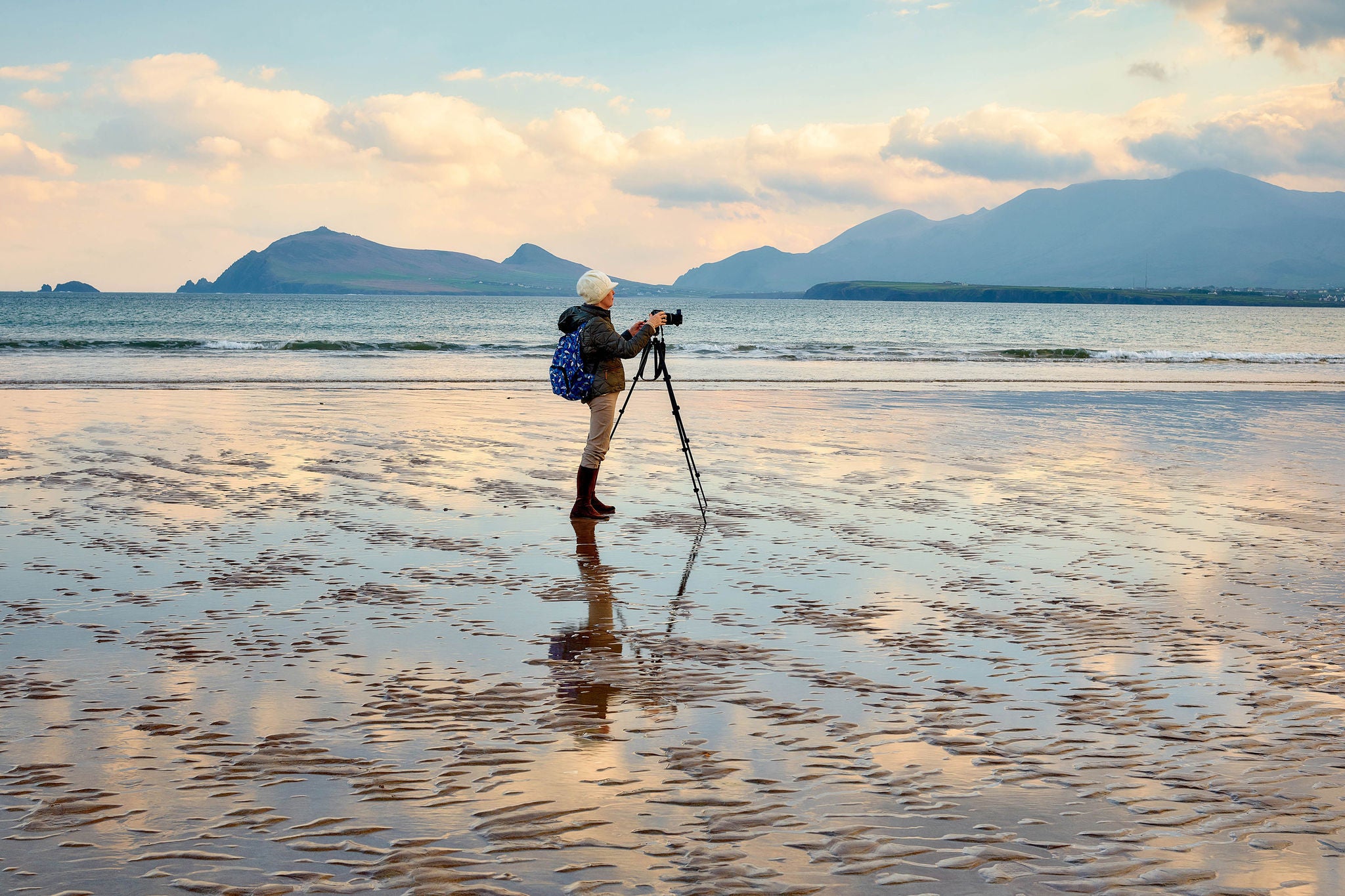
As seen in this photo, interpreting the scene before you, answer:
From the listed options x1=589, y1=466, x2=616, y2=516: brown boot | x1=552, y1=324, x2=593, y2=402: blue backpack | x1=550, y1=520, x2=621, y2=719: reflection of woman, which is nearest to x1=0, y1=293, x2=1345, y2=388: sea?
x1=552, y1=324, x2=593, y2=402: blue backpack

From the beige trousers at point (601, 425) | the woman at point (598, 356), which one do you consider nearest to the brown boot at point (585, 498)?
the woman at point (598, 356)

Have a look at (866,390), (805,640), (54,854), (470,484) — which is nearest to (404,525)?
(470,484)

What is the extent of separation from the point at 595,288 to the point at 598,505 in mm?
1875

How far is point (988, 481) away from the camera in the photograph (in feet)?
36.9

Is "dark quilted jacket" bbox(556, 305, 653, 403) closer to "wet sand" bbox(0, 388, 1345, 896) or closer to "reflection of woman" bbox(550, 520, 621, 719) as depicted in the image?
"wet sand" bbox(0, 388, 1345, 896)

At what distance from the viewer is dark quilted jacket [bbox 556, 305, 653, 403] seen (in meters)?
9.14

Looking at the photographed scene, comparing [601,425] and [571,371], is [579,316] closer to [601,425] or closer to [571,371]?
[571,371]

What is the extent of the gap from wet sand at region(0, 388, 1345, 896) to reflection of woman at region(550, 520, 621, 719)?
1.3 inches

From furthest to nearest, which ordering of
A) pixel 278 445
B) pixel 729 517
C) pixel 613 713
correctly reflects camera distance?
pixel 278 445, pixel 729 517, pixel 613 713

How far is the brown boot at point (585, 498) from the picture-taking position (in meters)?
9.14

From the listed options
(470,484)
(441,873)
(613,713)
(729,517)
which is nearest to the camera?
(441,873)

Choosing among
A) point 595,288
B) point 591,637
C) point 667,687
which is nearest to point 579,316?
point 595,288

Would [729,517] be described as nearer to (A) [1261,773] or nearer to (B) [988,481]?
(B) [988,481]

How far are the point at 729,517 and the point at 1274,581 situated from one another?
13.4ft
